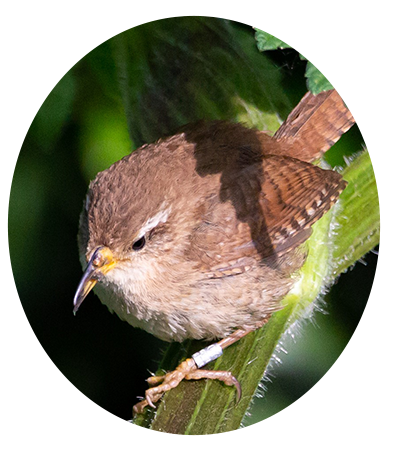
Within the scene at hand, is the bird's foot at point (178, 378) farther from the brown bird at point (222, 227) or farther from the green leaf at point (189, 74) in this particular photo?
the green leaf at point (189, 74)

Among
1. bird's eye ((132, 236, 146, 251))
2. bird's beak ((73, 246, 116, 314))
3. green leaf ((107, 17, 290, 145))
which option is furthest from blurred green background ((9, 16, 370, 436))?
bird's eye ((132, 236, 146, 251))

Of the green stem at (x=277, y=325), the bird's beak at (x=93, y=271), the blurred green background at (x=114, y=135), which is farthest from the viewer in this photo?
the green stem at (x=277, y=325)

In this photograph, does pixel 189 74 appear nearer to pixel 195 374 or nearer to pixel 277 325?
pixel 277 325

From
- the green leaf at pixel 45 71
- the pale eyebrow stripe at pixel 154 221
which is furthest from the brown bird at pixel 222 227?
the green leaf at pixel 45 71

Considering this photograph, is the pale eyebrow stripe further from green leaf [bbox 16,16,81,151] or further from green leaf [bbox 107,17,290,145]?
green leaf [bbox 16,16,81,151]

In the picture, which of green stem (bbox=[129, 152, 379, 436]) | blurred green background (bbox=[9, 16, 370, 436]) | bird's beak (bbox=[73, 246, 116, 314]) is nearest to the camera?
bird's beak (bbox=[73, 246, 116, 314])
